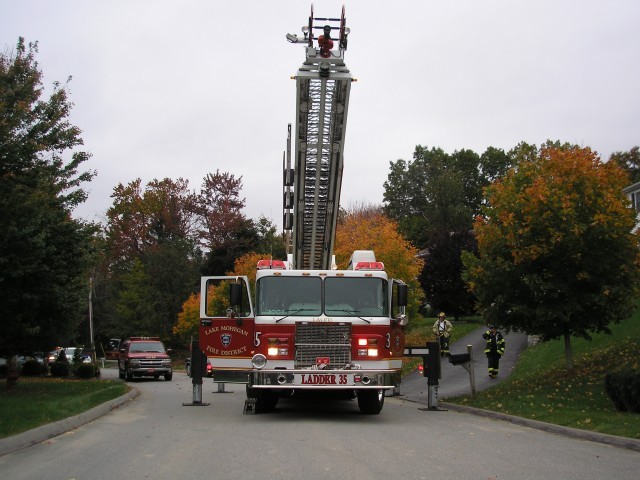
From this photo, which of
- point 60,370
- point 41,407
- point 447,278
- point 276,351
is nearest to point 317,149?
point 276,351

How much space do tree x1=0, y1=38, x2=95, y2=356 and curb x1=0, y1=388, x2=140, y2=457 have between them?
340 cm

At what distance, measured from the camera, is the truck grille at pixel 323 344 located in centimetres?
1305

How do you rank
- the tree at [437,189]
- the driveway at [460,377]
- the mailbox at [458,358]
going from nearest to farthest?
the mailbox at [458,358], the driveway at [460,377], the tree at [437,189]

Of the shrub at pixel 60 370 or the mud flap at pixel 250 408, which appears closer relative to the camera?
the mud flap at pixel 250 408

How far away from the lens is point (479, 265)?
18.0 m

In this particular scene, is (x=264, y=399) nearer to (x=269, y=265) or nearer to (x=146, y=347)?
(x=269, y=265)

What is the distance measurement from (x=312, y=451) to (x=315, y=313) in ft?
14.3

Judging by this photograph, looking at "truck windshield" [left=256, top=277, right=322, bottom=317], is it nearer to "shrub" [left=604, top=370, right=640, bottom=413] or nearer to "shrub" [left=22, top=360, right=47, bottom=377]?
"shrub" [left=604, top=370, right=640, bottom=413]

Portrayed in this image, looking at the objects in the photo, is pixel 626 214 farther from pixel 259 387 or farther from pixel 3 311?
pixel 3 311

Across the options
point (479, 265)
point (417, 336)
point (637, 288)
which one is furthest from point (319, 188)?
point (417, 336)

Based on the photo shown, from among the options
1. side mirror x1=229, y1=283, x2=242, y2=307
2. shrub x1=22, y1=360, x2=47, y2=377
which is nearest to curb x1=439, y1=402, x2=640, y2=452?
side mirror x1=229, y1=283, x2=242, y2=307

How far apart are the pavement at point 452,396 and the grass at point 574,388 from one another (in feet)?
0.84

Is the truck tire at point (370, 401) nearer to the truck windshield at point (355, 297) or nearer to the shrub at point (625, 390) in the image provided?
the truck windshield at point (355, 297)

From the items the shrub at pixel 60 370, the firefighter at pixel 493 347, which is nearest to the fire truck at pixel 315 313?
the firefighter at pixel 493 347
